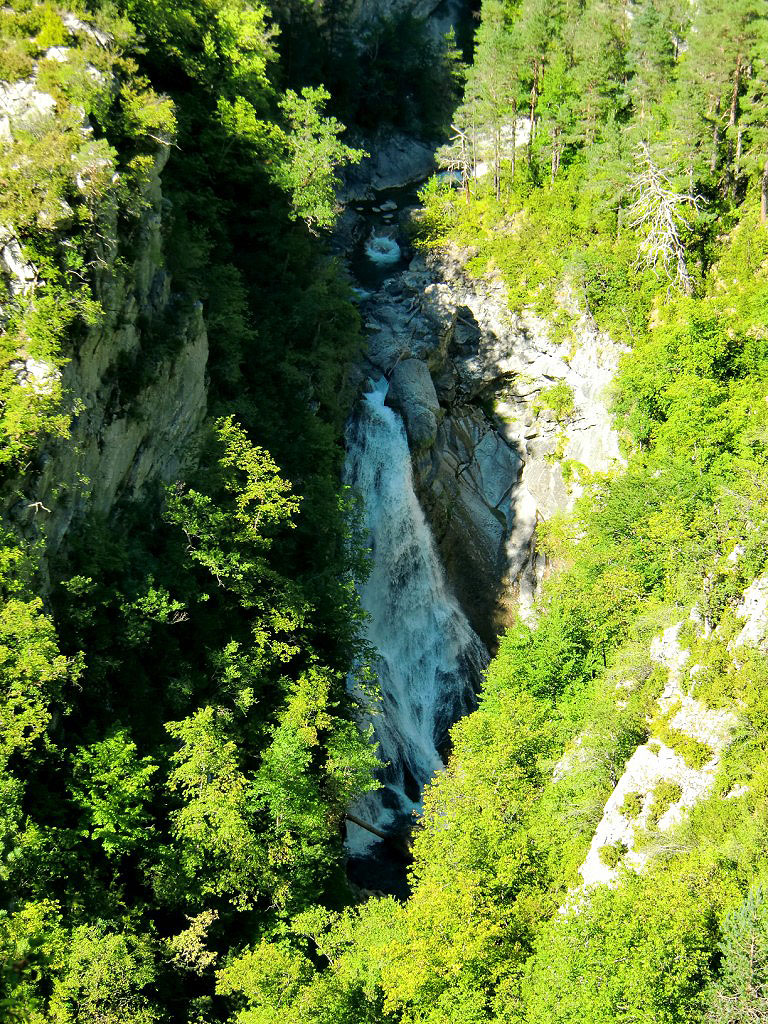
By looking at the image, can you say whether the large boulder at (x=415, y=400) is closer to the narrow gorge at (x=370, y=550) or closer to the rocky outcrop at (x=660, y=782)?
the narrow gorge at (x=370, y=550)

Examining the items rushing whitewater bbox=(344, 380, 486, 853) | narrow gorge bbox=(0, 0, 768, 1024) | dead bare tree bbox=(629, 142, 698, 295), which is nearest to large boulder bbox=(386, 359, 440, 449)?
narrow gorge bbox=(0, 0, 768, 1024)

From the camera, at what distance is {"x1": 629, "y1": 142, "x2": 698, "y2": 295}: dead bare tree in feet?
139

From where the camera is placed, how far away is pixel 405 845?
112 ft

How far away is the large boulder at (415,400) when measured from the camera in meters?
42.2

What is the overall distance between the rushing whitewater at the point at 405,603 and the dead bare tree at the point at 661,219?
13.2 metres

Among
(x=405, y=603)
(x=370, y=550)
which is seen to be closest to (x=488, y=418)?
(x=405, y=603)

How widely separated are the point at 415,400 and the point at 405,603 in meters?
8.69

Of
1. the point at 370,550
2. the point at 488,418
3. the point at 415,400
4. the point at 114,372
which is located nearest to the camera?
the point at 114,372

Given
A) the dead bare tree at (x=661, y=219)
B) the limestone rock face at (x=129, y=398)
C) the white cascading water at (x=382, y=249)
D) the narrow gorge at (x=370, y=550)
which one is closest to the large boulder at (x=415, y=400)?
the narrow gorge at (x=370, y=550)

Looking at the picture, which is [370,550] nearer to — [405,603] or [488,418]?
[405,603]

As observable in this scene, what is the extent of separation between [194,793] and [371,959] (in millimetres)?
6325

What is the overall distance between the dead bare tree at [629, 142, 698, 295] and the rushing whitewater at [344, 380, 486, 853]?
13.2 metres

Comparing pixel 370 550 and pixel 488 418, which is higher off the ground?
pixel 488 418

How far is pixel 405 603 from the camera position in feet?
135
